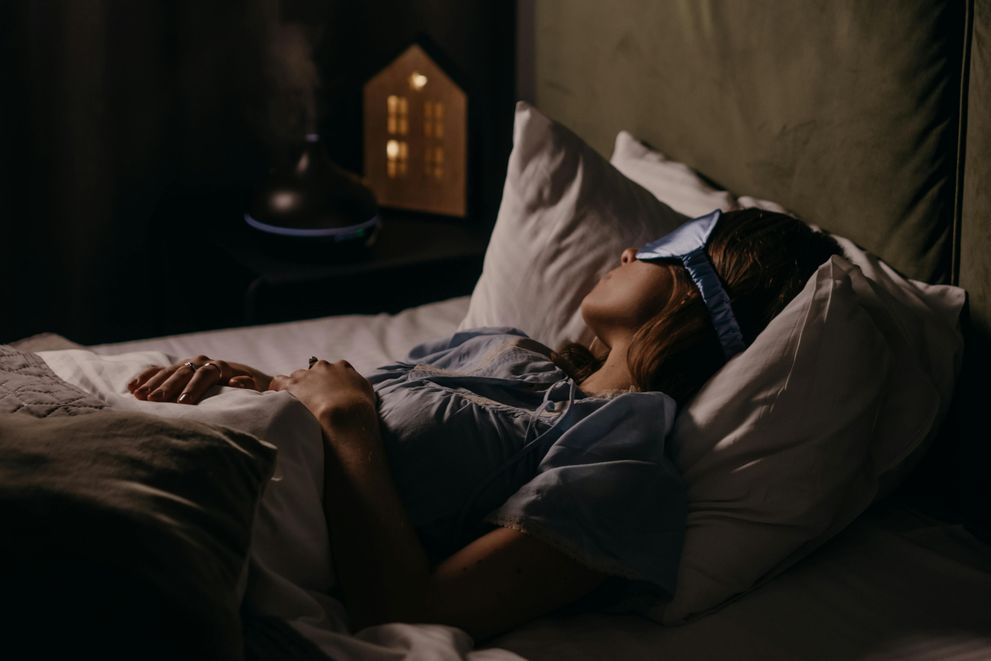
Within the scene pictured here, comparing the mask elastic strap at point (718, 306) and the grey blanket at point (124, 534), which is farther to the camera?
the mask elastic strap at point (718, 306)

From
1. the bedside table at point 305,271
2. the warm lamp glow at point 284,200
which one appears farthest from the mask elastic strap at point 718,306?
the warm lamp glow at point 284,200

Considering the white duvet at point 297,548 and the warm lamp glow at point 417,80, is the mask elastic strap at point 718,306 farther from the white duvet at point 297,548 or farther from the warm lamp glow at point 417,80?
the warm lamp glow at point 417,80

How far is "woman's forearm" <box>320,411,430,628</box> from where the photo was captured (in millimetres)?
990

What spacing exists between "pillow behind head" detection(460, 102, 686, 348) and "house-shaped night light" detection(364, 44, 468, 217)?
0.79 meters

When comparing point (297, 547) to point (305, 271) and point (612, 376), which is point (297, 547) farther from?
point (305, 271)

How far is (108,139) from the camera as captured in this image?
7.87ft

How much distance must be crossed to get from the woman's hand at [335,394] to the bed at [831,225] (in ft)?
0.78

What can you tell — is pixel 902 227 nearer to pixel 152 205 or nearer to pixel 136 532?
pixel 136 532

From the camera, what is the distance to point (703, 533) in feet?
3.59

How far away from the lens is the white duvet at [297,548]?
34.7 inches

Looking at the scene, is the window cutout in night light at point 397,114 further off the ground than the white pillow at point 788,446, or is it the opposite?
the window cutout in night light at point 397,114

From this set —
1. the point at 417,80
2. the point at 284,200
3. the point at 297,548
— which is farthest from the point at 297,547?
the point at 417,80

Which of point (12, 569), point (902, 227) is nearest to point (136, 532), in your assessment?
point (12, 569)

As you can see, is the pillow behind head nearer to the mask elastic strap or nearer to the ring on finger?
the mask elastic strap
